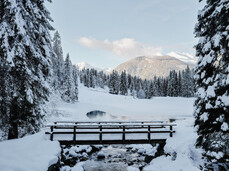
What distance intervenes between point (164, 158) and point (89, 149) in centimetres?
912

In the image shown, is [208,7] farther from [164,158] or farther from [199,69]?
[164,158]

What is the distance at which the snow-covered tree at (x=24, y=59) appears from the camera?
11688 mm

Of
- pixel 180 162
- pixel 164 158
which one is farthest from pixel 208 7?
pixel 164 158

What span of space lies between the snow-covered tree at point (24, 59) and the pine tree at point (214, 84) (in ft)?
34.9

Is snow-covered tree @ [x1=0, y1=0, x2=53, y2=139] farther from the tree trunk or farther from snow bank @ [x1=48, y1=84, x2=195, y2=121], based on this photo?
snow bank @ [x1=48, y1=84, x2=195, y2=121]

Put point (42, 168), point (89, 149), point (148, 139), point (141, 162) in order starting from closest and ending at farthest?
point (42, 168), point (148, 139), point (141, 162), point (89, 149)

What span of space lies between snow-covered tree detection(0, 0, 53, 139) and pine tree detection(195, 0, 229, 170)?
34.9ft

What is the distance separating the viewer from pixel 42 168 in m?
8.93

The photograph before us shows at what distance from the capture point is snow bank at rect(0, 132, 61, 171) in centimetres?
842

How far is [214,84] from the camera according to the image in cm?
965

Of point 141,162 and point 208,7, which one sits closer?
point 208,7

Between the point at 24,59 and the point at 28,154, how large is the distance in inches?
234

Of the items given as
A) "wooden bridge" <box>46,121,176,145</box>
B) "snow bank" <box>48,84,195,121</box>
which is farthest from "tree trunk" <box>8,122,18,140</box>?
"snow bank" <box>48,84,195,121</box>

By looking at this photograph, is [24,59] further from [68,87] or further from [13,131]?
[68,87]
